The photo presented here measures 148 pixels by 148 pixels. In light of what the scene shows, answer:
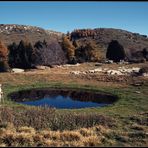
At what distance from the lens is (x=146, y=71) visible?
5422cm

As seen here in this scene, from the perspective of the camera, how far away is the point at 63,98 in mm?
39812

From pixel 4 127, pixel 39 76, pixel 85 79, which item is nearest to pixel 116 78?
pixel 85 79

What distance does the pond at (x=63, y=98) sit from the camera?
35.5m

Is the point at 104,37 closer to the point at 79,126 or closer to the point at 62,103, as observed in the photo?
the point at 62,103

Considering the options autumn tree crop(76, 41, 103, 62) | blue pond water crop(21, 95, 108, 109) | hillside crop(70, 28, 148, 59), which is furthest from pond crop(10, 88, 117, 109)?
hillside crop(70, 28, 148, 59)

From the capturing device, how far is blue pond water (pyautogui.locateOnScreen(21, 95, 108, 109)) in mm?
34406

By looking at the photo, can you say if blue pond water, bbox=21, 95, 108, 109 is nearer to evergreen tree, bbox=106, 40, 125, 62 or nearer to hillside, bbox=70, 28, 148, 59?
evergreen tree, bbox=106, 40, 125, 62

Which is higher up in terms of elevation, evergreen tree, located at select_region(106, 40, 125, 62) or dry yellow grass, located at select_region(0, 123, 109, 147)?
evergreen tree, located at select_region(106, 40, 125, 62)

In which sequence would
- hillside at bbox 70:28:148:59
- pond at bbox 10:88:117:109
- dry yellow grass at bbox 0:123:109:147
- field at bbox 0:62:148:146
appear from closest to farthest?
dry yellow grass at bbox 0:123:109:147, field at bbox 0:62:148:146, pond at bbox 10:88:117:109, hillside at bbox 70:28:148:59

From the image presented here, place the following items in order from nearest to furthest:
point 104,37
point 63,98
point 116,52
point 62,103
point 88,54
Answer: point 62,103 < point 63,98 < point 116,52 < point 88,54 < point 104,37

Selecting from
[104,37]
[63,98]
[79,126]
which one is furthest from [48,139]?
[104,37]

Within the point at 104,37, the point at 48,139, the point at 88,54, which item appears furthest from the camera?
the point at 104,37

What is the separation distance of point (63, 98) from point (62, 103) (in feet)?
11.4

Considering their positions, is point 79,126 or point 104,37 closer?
point 79,126
